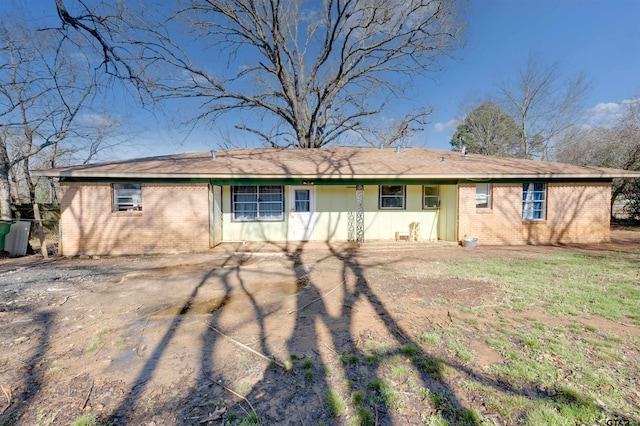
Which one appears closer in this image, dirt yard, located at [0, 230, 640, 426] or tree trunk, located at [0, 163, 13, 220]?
dirt yard, located at [0, 230, 640, 426]

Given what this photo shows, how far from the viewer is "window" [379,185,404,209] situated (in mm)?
10461

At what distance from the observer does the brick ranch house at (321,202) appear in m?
8.55

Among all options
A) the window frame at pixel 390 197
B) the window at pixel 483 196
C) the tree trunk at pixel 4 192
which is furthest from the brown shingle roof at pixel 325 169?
the tree trunk at pixel 4 192

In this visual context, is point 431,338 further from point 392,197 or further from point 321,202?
point 392,197

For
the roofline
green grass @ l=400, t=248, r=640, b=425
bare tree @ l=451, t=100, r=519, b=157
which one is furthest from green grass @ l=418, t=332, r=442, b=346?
bare tree @ l=451, t=100, r=519, b=157

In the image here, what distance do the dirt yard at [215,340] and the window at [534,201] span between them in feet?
20.3

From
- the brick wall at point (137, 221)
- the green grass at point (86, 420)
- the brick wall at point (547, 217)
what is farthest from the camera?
the brick wall at point (547, 217)

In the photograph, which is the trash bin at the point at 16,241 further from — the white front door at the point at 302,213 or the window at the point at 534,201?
the window at the point at 534,201

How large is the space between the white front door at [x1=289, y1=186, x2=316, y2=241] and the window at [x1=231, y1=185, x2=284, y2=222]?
0.44 meters

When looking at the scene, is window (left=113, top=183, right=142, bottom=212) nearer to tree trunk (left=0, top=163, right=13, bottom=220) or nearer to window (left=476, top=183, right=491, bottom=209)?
tree trunk (left=0, top=163, right=13, bottom=220)

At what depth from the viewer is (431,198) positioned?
10.6 metres

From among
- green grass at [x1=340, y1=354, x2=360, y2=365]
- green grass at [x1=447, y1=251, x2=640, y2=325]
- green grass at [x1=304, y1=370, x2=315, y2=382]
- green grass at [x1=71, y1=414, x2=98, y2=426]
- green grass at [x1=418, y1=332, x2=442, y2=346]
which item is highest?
green grass at [x1=447, y1=251, x2=640, y2=325]

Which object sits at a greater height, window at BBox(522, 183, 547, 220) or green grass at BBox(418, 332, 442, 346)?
window at BBox(522, 183, 547, 220)

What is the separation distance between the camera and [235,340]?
10.9 ft
